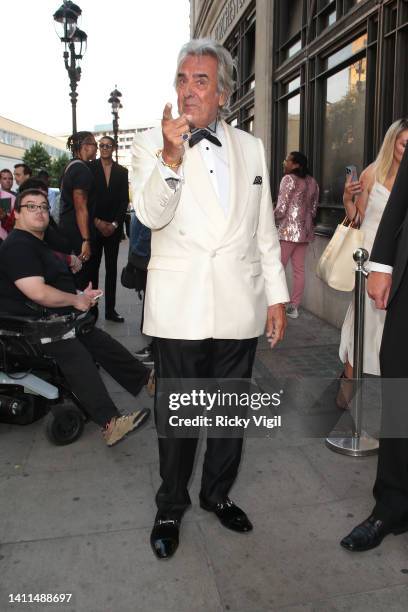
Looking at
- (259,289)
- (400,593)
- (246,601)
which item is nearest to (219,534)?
(246,601)

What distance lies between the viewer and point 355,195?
3.94 metres

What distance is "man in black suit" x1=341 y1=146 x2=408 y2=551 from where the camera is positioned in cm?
254

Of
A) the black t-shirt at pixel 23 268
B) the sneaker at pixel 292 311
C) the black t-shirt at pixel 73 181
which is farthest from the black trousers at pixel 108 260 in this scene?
the black t-shirt at pixel 23 268

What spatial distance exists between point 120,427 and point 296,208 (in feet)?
14.5

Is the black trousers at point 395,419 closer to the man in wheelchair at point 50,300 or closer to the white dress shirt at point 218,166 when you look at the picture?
the white dress shirt at point 218,166

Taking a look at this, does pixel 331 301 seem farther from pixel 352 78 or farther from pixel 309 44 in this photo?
pixel 309 44

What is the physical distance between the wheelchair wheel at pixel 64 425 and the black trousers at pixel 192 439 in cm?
124

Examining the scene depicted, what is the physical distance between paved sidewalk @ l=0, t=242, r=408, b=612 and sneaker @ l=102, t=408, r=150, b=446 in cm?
12

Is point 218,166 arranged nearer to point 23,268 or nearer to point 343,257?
point 343,257

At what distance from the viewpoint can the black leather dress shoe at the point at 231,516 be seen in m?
2.74

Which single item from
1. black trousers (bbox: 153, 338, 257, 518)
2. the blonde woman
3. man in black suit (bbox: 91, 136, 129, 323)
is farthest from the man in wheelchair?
man in black suit (bbox: 91, 136, 129, 323)

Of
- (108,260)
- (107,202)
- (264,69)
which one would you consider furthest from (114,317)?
(264,69)

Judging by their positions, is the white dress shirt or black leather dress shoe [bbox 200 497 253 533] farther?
black leather dress shoe [bbox 200 497 253 533]

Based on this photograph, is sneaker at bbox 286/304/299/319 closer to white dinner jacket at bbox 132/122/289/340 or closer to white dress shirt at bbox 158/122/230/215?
white dinner jacket at bbox 132/122/289/340
